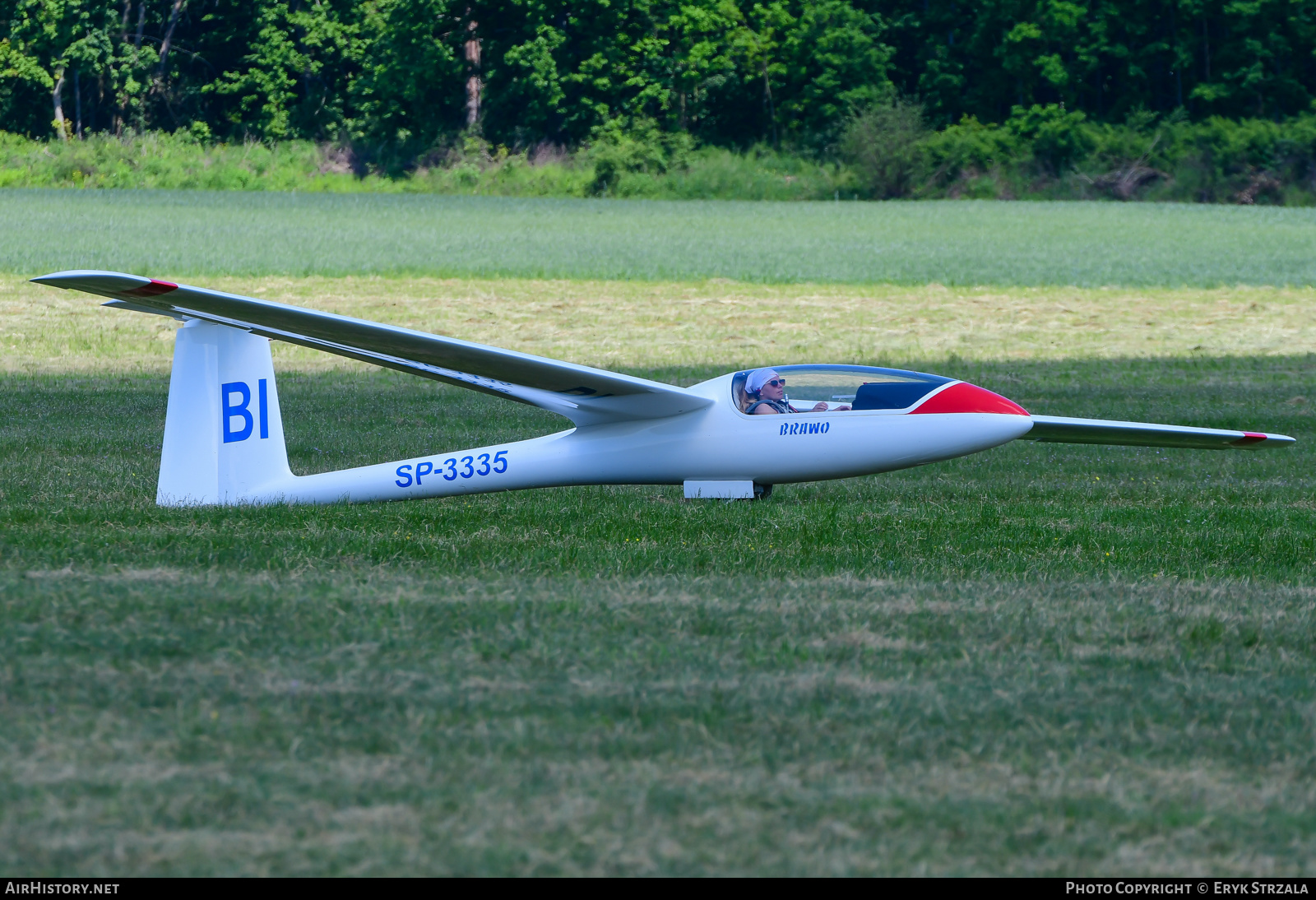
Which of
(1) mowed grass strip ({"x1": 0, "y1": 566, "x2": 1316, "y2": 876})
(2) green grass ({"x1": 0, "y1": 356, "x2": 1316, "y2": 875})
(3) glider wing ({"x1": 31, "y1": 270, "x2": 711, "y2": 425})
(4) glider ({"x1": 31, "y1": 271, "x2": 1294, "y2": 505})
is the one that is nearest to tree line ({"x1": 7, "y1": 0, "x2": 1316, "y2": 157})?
(3) glider wing ({"x1": 31, "y1": 270, "x2": 711, "y2": 425})

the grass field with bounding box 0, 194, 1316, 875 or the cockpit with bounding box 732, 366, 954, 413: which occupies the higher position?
the cockpit with bounding box 732, 366, 954, 413

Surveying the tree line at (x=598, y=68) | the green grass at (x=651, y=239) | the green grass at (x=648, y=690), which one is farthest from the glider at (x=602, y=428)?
the tree line at (x=598, y=68)

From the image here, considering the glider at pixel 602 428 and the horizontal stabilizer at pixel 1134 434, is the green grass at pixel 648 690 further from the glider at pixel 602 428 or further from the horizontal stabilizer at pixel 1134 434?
the horizontal stabilizer at pixel 1134 434

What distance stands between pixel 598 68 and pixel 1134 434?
62.8m

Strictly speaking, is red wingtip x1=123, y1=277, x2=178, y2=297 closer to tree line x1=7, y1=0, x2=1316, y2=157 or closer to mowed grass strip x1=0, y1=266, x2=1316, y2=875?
mowed grass strip x1=0, y1=266, x2=1316, y2=875

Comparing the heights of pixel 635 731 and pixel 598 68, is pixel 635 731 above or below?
below

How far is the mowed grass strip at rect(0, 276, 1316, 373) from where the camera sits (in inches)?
Answer: 928

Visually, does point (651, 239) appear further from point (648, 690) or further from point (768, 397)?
point (648, 690)

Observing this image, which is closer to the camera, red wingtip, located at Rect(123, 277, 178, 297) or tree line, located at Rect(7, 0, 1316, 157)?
red wingtip, located at Rect(123, 277, 178, 297)

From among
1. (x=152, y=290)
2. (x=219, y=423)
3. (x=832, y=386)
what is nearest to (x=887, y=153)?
(x=832, y=386)

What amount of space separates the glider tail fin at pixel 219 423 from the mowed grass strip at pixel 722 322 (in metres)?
11.7

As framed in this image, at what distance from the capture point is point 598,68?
232ft

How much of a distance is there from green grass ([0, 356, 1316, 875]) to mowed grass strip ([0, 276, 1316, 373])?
12.9 m

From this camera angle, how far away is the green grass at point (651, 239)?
33.8 m
